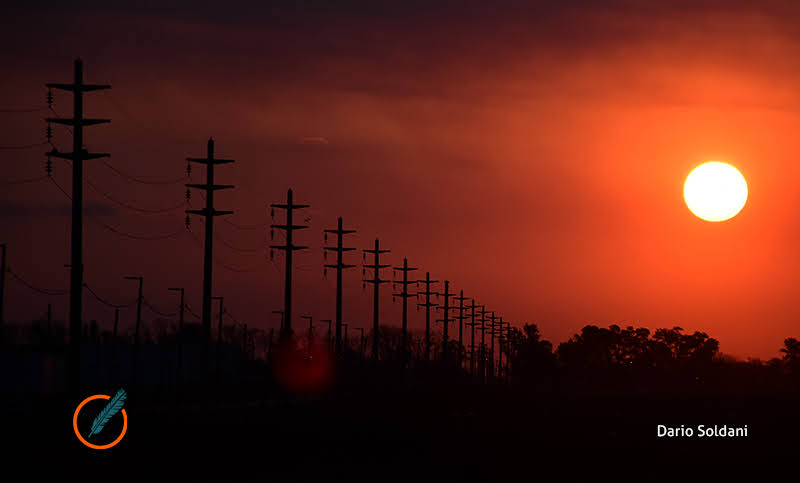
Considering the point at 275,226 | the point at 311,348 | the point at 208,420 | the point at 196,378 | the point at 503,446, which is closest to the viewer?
the point at 503,446

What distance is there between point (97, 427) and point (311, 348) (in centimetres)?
8056

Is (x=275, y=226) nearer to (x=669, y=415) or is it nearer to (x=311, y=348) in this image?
(x=669, y=415)

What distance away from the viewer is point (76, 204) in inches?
1967

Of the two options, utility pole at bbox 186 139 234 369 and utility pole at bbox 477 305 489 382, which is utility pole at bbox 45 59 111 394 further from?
utility pole at bbox 477 305 489 382

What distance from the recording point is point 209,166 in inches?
2768

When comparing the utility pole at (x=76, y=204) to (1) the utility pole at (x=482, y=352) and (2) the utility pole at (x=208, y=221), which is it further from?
(1) the utility pole at (x=482, y=352)

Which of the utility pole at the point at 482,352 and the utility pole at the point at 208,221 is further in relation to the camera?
the utility pole at the point at 482,352

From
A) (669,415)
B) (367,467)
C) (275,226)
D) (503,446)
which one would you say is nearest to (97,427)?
(367,467)

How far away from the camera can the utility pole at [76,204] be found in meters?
49.0

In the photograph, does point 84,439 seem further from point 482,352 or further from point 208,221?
point 482,352

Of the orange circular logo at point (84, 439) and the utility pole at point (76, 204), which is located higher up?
the utility pole at point (76, 204)

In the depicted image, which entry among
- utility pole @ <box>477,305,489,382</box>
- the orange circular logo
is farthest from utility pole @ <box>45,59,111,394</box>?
utility pole @ <box>477,305,489,382</box>

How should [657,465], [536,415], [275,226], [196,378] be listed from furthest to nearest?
[196,378], [275,226], [536,415], [657,465]

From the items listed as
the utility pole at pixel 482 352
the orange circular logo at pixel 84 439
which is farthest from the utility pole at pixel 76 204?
the utility pole at pixel 482 352
